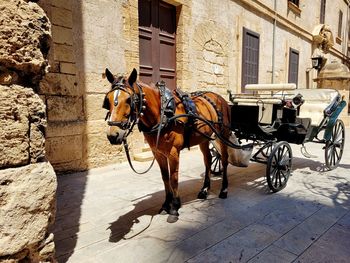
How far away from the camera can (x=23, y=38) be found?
5.41 ft

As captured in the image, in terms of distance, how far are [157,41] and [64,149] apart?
11.7 ft

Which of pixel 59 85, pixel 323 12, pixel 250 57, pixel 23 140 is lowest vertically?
pixel 23 140

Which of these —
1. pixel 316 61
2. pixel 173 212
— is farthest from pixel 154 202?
pixel 316 61

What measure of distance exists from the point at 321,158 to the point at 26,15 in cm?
674

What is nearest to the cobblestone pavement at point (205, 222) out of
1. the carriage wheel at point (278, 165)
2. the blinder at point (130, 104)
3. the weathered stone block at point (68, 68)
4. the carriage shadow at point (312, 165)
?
the carriage wheel at point (278, 165)

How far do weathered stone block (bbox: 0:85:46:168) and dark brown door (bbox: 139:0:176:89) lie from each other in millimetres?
4980

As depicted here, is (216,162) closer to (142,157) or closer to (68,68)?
(142,157)

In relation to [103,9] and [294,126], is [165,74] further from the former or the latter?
[294,126]

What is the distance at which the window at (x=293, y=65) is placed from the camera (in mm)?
12727

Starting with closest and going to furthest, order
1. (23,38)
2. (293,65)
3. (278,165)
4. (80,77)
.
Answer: (23,38) → (278,165) → (80,77) → (293,65)

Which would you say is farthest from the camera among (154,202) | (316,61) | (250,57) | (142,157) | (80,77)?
(316,61)

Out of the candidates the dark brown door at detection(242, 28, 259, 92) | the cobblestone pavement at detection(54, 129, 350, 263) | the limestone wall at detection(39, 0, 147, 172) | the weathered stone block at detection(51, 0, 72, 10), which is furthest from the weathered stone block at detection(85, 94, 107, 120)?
the dark brown door at detection(242, 28, 259, 92)

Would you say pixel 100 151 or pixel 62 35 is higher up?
pixel 62 35

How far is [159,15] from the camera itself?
22.7 feet
